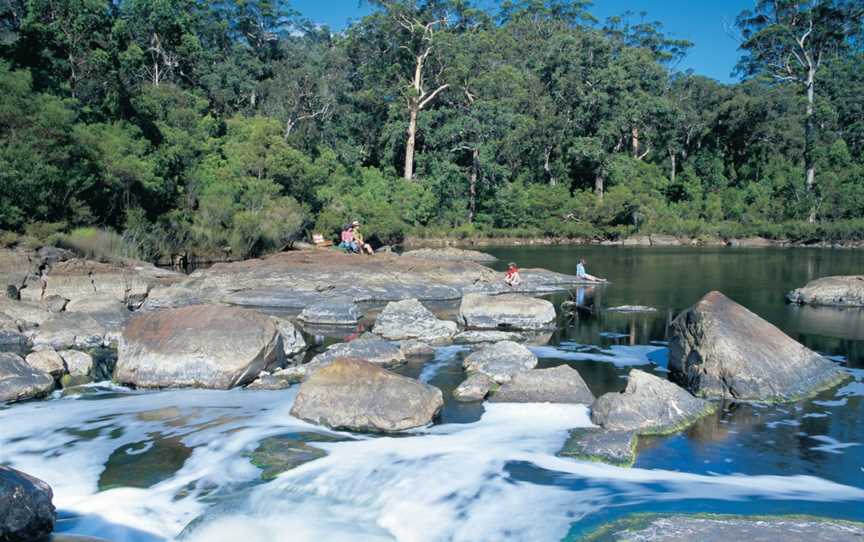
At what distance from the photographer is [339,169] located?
5622 cm

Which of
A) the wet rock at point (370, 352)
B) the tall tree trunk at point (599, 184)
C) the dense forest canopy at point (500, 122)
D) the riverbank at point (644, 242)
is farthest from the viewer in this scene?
the tall tree trunk at point (599, 184)

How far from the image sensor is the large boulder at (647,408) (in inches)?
458

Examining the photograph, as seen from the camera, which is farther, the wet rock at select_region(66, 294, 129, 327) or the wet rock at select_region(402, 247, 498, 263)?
the wet rock at select_region(402, 247, 498, 263)

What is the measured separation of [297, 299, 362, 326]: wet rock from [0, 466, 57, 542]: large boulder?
14.5 meters

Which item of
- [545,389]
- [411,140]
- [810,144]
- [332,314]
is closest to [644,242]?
[810,144]

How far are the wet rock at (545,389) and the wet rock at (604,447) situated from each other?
75.5 inches

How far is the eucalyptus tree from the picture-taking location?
65.9 metres

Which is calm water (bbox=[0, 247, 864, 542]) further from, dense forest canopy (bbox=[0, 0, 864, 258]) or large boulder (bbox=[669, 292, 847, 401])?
dense forest canopy (bbox=[0, 0, 864, 258])

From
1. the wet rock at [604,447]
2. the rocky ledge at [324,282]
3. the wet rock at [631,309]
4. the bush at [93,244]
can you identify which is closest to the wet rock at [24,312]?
the rocky ledge at [324,282]

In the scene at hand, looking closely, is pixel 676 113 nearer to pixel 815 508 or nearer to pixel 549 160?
pixel 549 160

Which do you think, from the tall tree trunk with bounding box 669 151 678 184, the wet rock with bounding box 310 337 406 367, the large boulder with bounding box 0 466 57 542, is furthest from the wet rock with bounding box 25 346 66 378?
the tall tree trunk with bounding box 669 151 678 184

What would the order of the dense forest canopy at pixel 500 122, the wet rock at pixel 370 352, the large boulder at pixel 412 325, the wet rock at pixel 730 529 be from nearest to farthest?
the wet rock at pixel 730 529
the wet rock at pixel 370 352
the large boulder at pixel 412 325
the dense forest canopy at pixel 500 122

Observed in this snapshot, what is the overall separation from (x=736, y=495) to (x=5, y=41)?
3491 centimetres

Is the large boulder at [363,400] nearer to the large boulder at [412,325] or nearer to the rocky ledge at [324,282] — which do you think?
the large boulder at [412,325]
